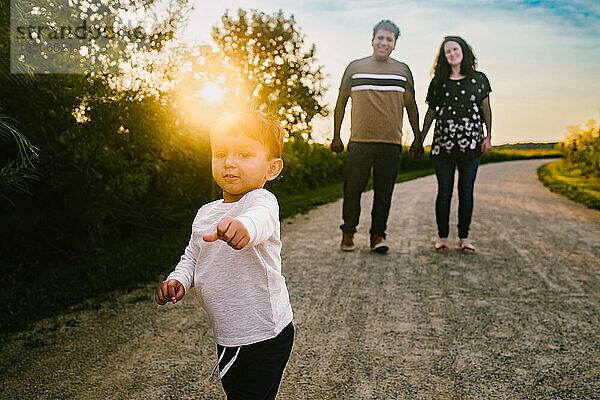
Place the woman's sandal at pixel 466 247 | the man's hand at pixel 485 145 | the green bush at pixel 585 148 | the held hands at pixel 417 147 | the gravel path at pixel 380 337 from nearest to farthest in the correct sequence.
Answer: the gravel path at pixel 380 337 < the man's hand at pixel 485 145 < the held hands at pixel 417 147 < the woman's sandal at pixel 466 247 < the green bush at pixel 585 148

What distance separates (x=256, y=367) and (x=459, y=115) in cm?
388

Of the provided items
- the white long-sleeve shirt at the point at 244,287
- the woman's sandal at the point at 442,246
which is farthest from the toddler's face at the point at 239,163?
the woman's sandal at the point at 442,246

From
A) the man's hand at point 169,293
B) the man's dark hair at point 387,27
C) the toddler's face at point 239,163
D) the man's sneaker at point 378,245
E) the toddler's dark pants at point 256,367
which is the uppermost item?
the man's dark hair at point 387,27

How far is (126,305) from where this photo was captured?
3775 mm

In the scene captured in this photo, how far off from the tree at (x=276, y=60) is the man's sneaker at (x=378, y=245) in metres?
3.42

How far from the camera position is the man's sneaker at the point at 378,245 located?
5.27m

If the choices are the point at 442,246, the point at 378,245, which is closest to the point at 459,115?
the point at 442,246

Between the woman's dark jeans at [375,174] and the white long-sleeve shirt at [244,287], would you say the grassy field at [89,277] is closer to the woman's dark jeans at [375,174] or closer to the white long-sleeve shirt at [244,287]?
the woman's dark jeans at [375,174]

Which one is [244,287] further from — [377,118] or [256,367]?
[377,118]

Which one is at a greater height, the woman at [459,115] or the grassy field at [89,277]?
the woman at [459,115]

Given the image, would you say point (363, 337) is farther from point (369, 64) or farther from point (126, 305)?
point (369, 64)

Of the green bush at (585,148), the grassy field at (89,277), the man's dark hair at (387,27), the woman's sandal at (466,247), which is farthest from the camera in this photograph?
the green bush at (585,148)

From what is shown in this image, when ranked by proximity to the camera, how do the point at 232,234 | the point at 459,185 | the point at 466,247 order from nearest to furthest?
the point at 232,234 → the point at 459,185 → the point at 466,247

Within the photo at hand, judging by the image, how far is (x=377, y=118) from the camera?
497 centimetres
